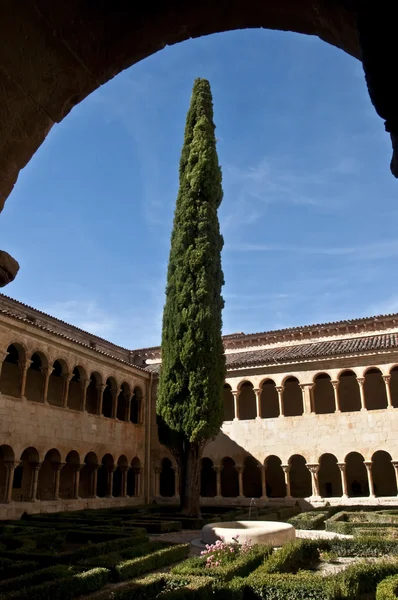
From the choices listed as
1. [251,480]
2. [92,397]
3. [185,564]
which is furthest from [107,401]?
→ [185,564]

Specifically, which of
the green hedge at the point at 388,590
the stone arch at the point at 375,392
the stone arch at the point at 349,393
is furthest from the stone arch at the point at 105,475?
the green hedge at the point at 388,590

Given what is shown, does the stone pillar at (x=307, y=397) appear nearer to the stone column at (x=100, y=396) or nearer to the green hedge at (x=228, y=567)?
the stone column at (x=100, y=396)

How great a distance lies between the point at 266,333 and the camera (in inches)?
1144

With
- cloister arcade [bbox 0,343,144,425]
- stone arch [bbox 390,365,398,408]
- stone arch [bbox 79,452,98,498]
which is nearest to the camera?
cloister arcade [bbox 0,343,144,425]

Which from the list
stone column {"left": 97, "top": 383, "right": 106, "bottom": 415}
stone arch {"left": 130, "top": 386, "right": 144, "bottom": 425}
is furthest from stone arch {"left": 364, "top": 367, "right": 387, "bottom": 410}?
stone column {"left": 97, "top": 383, "right": 106, "bottom": 415}

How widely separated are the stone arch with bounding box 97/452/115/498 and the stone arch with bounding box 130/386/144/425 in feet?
8.35

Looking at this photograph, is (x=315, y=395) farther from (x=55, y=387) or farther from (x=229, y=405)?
(x=55, y=387)

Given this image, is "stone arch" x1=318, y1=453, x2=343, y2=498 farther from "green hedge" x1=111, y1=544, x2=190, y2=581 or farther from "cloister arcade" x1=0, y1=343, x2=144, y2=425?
"green hedge" x1=111, y1=544, x2=190, y2=581

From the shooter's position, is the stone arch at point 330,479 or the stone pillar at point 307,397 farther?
the stone arch at point 330,479

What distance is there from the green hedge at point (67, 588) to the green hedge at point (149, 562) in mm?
386

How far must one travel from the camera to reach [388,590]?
19.9 ft

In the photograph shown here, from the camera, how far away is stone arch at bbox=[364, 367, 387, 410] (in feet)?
75.9

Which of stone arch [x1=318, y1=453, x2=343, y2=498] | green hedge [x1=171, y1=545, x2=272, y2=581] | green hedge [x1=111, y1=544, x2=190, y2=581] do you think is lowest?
green hedge [x1=111, y1=544, x2=190, y2=581]

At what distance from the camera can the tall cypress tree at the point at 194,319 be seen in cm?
1773
